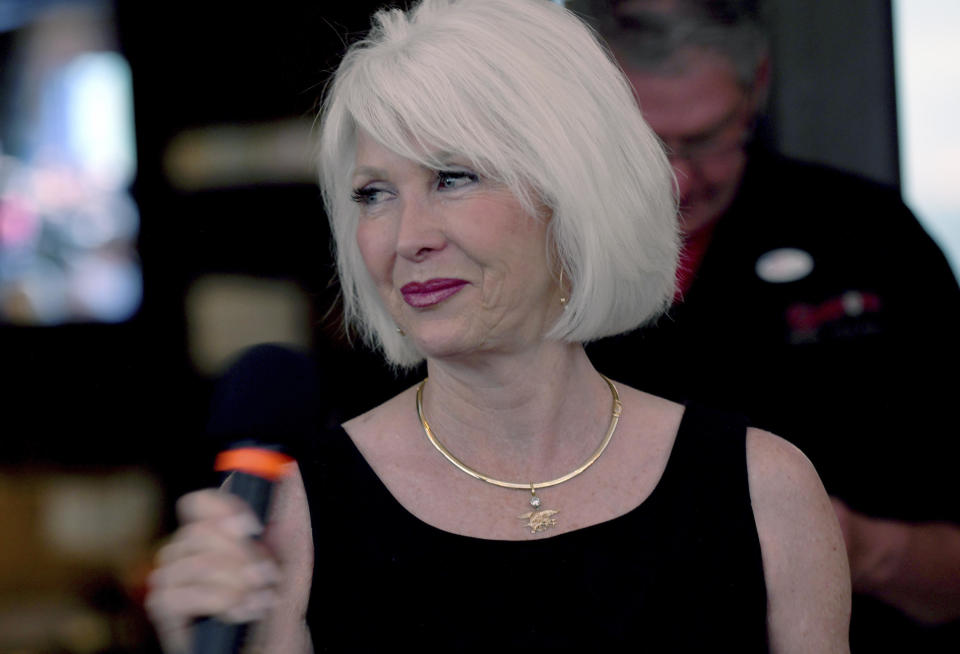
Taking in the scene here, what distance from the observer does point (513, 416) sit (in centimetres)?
173

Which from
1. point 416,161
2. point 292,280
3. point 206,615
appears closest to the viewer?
point 206,615

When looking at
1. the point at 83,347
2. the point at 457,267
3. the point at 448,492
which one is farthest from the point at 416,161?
the point at 83,347

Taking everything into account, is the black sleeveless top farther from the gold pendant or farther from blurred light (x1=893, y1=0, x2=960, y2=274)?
blurred light (x1=893, y1=0, x2=960, y2=274)

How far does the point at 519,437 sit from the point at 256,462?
2.29ft

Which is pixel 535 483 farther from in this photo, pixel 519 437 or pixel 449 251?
pixel 449 251

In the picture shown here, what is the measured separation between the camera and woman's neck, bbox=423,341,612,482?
1.71 m

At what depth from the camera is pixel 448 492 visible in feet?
5.56

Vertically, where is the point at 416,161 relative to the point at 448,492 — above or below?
above

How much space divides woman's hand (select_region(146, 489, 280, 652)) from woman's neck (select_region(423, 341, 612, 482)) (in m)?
0.67

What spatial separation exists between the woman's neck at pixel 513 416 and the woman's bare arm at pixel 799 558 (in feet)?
0.97

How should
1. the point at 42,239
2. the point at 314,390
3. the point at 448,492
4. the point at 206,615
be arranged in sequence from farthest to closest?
the point at 42,239
the point at 448,492
the point at 314,390
the point at 206,615

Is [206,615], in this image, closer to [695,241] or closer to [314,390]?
[314,390]

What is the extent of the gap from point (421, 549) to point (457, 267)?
0.44 meters

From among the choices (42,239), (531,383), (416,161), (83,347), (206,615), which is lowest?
(83,347)
